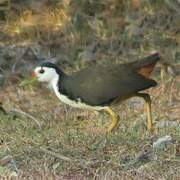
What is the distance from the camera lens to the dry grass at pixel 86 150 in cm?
685

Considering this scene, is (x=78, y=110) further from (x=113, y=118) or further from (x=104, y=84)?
(x=104, y=84)

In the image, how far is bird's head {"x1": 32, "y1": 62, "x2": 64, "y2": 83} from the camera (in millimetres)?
8352

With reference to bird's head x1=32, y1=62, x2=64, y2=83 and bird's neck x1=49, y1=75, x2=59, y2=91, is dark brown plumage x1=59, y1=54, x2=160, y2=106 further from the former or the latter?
bird's head x1=32, y1=62, x2=64, y2=83

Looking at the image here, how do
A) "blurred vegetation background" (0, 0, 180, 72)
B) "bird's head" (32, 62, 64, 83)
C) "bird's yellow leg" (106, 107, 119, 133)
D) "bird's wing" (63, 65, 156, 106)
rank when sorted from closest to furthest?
"bird's wing" (63, 65, 156, 106)
"bird's yellow leg" (106, 107, 119, 133)
"bird's head" (32, 62, 64, 83)
"blurred vegetation background" (0, 0, 180, 72)

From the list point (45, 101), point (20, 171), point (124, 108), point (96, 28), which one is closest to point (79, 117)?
point (124, 108)

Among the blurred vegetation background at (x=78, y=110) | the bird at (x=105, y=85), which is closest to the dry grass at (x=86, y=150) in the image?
the blurred vegetation background at (x=78, y=110)

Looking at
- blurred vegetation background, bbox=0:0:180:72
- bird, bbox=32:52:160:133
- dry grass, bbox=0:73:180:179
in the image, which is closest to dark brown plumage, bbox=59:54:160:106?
bird, bbox=32:52:160:133

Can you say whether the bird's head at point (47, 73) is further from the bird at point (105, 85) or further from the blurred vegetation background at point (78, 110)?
the blurred vegetation background at point (78, 110)

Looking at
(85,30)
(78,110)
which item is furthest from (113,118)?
(85,30)

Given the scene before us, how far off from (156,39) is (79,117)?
3290mm

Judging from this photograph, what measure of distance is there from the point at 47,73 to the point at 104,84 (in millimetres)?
678

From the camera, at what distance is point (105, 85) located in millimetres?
8031

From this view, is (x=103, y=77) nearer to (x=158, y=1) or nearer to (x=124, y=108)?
(x=124, y=108)

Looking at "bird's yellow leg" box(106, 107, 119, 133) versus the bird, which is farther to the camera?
"bird's yellow leg" box(106, 107, 119, 133)
